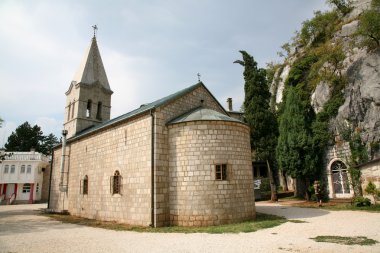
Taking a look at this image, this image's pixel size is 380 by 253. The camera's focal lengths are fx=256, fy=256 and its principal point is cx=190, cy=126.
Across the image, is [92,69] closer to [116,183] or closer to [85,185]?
[85,185]

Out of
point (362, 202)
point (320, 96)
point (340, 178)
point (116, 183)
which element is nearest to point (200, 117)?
point (116, 183)

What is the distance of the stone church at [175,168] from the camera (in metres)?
11.6

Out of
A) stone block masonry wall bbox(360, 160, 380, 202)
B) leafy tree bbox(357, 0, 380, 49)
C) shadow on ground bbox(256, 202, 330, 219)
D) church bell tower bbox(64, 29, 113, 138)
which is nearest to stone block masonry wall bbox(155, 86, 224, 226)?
shadow on ground bbox(256, 202, 330, 219)

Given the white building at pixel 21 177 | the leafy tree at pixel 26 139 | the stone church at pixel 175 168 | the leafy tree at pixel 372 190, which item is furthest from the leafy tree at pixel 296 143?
the leafy tree at pixel 26 139

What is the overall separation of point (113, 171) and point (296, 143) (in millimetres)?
15413

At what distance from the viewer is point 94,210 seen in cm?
1570

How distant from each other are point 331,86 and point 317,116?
2.84 metres

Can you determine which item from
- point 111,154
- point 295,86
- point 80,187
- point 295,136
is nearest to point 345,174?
point 295,136

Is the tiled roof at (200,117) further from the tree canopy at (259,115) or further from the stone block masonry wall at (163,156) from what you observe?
the tree canopy at (259,115)

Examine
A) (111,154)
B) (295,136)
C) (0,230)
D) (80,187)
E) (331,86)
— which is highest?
(331,86)

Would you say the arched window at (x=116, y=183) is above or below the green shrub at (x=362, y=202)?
above

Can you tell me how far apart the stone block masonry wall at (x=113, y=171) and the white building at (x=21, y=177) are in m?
22.7

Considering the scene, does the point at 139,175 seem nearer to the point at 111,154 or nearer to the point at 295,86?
the point at 111,154

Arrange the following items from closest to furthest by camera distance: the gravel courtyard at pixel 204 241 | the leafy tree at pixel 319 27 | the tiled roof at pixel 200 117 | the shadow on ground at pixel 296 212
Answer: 1. the gravel courtyard at pixel 204 241
2. the tiled roof at pixel 200 117
3. the shadow on ground at pixel 296 212
4. the leafy tree at pixel 319 27
